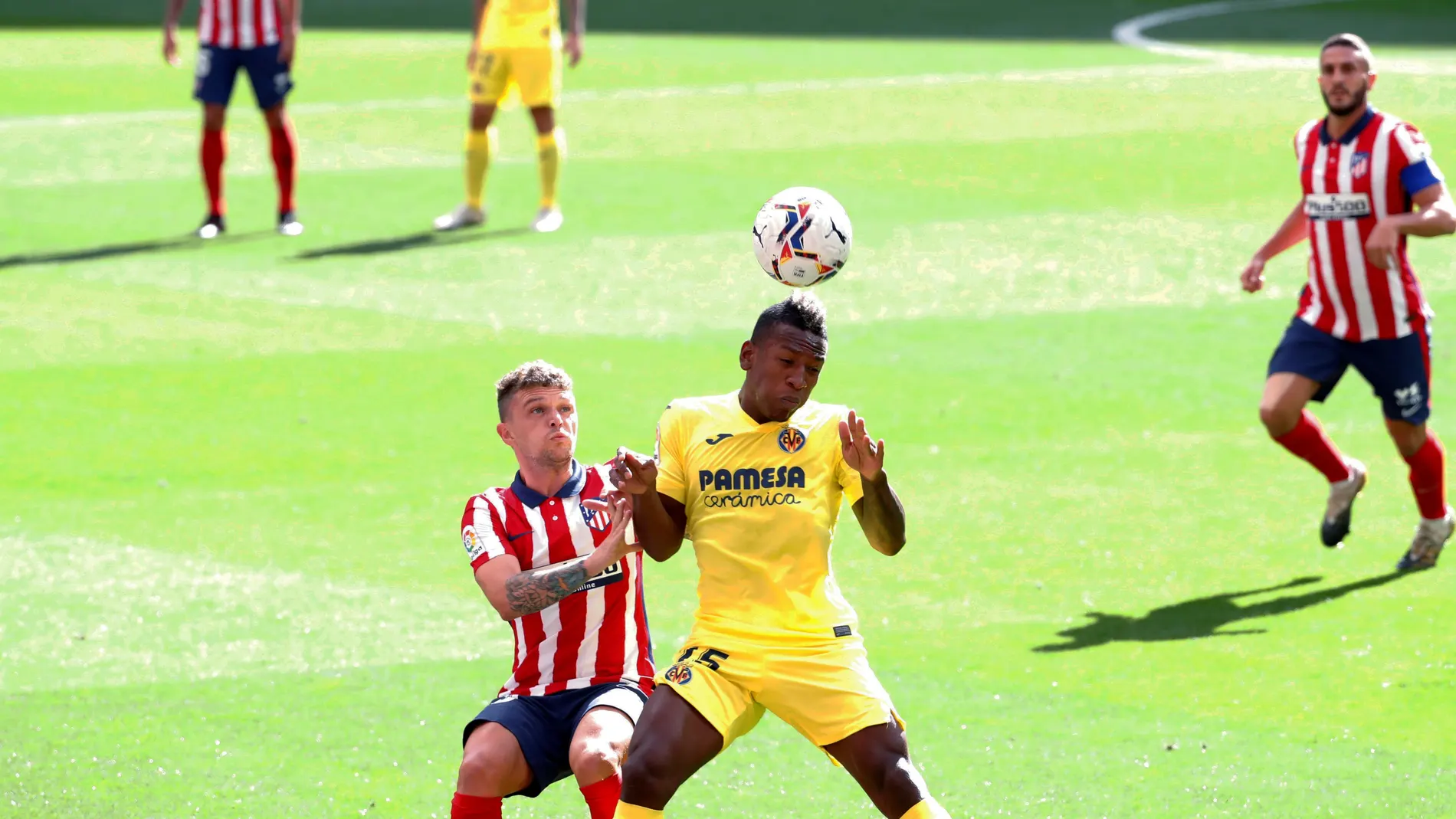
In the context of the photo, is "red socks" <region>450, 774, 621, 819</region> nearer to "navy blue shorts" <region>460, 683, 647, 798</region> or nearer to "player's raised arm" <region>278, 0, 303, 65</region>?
"navy blue shorts" <region>460, 683, 647, 798</region>

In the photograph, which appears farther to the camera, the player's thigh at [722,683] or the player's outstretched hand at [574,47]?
the player's outstretched hand at [574,47]

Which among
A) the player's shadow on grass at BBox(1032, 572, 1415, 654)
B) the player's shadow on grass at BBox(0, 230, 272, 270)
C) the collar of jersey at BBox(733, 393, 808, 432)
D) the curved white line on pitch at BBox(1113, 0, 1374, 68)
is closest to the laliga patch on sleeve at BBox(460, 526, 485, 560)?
the collar of jersey at BBox(733, 393, 808, 432)

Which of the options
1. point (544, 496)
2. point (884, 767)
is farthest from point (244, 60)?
point (884, 767)

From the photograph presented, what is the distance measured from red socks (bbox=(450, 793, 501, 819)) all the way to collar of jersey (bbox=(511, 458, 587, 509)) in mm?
810

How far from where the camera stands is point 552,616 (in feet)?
18.2

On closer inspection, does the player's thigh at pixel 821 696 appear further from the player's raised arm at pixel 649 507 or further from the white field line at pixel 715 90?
the white field line at pixel 715 90

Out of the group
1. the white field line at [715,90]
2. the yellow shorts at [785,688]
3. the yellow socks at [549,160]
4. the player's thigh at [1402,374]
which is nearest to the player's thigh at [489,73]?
the yellow socks at [549,160]

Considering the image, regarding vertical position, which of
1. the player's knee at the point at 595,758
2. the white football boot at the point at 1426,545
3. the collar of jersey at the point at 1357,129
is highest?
the collar of jersey at the point at 1357,129

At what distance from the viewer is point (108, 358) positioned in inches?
475

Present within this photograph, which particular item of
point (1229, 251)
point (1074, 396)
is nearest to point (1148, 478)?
point (1074, 396)

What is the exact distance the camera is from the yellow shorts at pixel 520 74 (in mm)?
15891

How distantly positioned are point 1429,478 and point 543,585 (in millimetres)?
4906

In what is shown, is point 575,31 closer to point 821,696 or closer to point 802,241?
point 802,241

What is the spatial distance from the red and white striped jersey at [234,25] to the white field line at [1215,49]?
1493cm
